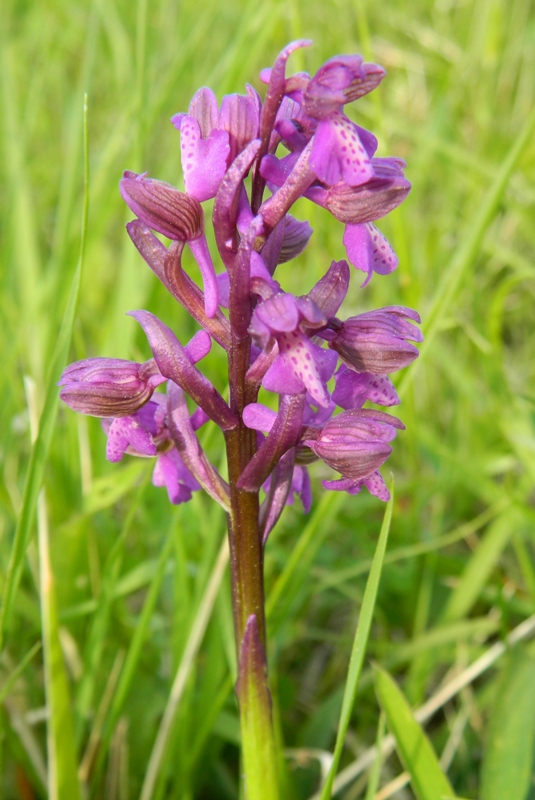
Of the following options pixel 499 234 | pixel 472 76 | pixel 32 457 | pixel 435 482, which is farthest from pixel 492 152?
pixel 32 457

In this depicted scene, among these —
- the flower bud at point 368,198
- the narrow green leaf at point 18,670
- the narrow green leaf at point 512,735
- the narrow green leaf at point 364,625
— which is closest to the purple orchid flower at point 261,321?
the flower bud at point 368,198

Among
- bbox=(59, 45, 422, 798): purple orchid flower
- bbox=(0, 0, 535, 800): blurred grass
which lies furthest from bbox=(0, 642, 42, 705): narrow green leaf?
bbox=(59, 45, 422, 798): purple orchid flower

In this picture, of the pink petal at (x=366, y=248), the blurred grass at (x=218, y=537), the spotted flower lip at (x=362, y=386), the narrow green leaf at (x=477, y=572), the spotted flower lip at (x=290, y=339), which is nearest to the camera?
the spotted flower lip at (x=290, y=339)

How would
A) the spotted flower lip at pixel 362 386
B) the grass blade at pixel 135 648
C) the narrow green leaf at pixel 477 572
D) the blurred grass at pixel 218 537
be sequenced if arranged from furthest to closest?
1. the narrow green leaf at pixel 477 572
2. the blurred grass at pixel 218 537
3. the grass blade at pixel 135 648
4. the spotted flower lip at pixel 362 386

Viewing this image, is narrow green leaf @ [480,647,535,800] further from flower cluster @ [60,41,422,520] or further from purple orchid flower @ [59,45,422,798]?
flower cluster @ [60,41,422,520]

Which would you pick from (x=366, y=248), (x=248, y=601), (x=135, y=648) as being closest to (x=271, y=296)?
(x=366, y=248)

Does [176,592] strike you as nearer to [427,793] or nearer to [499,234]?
[427,793]

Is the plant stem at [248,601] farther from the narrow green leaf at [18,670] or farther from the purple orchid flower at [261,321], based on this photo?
the narrow green leaf at [18,670]
